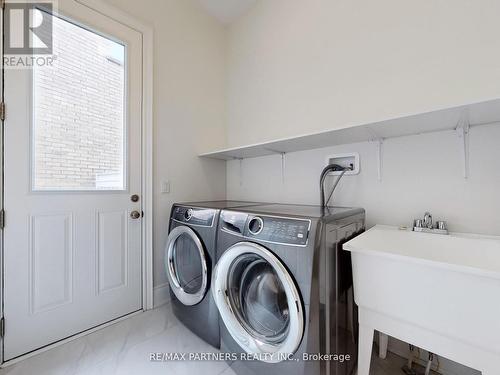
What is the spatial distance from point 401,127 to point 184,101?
5.95ft

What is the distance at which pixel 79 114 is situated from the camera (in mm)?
1533

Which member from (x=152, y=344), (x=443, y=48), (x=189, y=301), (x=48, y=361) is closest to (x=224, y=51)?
(x=443, y=48)

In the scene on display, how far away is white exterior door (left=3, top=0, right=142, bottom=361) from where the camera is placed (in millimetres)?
1312

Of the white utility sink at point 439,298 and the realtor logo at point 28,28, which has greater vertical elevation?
the realtor logo at point 28,28

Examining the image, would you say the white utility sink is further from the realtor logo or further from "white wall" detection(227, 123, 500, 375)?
the realtor logo

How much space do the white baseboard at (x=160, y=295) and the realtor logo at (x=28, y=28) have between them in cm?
190

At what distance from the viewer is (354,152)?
1.60 m

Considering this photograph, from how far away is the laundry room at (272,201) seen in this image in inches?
37.8

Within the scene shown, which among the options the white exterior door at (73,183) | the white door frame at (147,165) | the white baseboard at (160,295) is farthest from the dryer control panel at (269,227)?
the white baseboard at (160,295)

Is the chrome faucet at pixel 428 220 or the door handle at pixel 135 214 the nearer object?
the chrome faucet at pixel 428 220

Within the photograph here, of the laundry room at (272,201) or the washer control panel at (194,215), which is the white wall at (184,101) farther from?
the washer control panel at (194,215)

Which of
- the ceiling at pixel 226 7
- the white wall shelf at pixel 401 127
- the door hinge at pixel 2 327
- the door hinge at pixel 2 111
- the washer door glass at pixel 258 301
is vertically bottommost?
the door hinge at pixel 2 327

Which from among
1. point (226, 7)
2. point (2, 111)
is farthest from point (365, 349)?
point (226, 7)

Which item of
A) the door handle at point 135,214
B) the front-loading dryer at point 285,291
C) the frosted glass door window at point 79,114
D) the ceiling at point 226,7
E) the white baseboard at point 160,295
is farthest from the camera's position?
the ceiling at point 226,7
